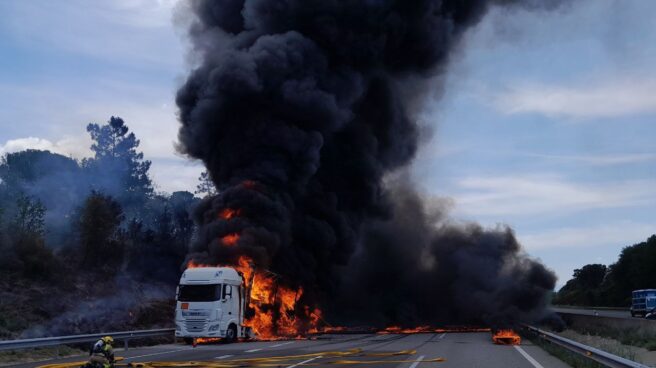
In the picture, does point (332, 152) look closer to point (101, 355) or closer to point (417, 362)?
point (417, 362)

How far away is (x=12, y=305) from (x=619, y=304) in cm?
7603

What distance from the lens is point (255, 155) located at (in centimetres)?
3744

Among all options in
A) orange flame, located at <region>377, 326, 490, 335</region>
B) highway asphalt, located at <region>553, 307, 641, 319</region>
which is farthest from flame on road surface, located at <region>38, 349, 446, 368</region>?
highway asphalt, located at <region>553, 307, 641, 319</region>

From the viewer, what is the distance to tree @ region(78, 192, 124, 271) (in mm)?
41812

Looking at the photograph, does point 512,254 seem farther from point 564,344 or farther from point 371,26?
point 564,344

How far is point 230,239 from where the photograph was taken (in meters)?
32.7

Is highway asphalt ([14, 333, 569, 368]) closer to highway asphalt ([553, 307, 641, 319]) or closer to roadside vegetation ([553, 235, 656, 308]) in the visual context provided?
highway asphalt ([553, 307, 641, 319])

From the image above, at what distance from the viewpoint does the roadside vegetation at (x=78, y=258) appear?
98.8 ft

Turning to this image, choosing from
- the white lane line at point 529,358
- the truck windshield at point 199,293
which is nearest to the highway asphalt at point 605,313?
the white lane line at point 529,358

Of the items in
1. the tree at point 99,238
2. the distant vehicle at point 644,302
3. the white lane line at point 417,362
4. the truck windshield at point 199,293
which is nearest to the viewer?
the white lane line at point 417,362

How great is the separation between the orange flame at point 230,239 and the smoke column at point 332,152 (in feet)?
0.29

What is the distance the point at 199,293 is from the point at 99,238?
19.5m

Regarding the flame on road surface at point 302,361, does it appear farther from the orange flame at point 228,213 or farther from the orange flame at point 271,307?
the orange flame at point 228,213

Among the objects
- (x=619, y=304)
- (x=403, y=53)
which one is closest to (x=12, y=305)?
(x=403, y=53)
